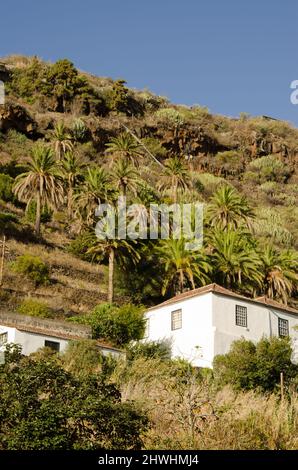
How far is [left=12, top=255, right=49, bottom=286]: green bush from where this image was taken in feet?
163

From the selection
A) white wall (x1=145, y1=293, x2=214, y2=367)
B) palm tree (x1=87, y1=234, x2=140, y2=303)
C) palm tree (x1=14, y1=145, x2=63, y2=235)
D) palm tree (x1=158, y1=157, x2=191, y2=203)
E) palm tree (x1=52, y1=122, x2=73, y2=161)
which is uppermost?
palm tree (x1=52, y1=122, x2=73, y2=161)

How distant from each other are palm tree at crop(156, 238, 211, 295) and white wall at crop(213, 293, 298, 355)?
6881mm

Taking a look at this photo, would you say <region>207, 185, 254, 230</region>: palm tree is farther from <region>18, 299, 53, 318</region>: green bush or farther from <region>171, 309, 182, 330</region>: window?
<region>18, 299, 53, 318</region>: green bush

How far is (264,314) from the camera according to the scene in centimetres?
4256

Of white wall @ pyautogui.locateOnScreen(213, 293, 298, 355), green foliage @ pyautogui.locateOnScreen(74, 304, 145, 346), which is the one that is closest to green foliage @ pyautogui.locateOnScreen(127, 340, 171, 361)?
green foliage @ pyautogui.locateOnScreen(74, 304, 145, 346)

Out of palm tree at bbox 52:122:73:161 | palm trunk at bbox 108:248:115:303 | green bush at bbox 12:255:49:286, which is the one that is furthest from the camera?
palm tree at bbox 52:122:73:161

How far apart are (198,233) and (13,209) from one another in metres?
18.5

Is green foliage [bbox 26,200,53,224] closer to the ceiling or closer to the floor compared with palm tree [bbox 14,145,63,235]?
closer to the floor

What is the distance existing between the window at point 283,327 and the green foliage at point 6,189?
3219 cm

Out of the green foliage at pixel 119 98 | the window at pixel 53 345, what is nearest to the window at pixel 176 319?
the window at pixel 53 345

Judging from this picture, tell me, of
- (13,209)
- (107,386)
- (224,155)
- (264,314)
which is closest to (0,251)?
(13,209)

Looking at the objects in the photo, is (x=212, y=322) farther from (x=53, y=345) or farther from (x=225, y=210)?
(x=225, y=210)

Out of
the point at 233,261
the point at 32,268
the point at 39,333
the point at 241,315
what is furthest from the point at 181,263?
the point at 39,333
